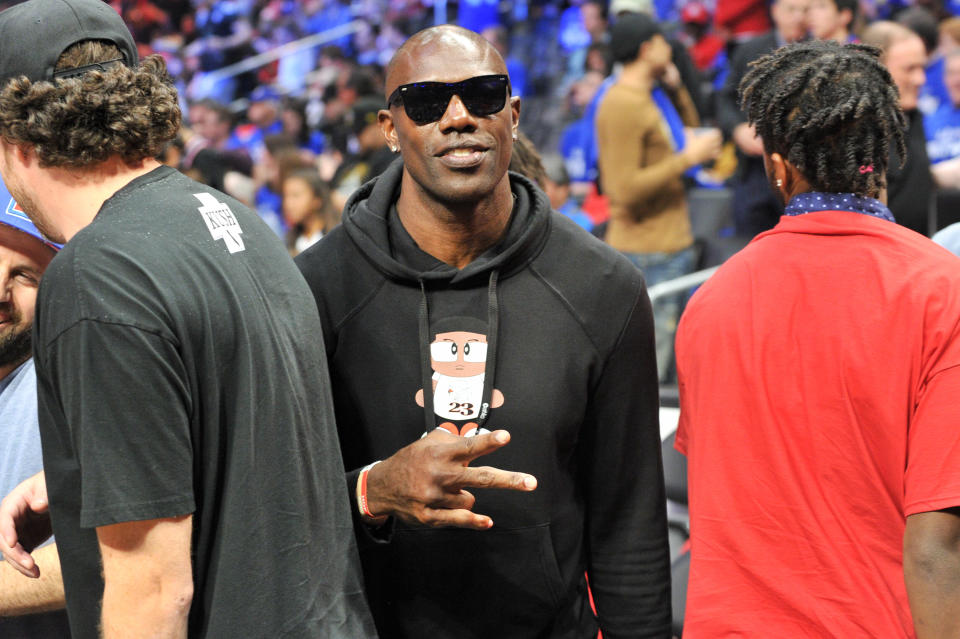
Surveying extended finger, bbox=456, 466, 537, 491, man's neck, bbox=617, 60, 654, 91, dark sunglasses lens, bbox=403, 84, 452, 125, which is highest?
man's neck, bbox=617, 60, 654, 91

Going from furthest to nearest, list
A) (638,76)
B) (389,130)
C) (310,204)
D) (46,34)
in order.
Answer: (310,204) → (638,76) → (389,130) → (46,34)

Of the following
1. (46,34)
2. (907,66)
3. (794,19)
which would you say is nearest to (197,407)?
(46,34)

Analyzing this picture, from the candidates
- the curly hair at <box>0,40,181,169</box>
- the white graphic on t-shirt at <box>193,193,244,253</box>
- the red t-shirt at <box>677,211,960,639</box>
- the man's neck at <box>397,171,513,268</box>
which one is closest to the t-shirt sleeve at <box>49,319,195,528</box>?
the white graphic on t-shirt at <box>193,193,244,253</box>

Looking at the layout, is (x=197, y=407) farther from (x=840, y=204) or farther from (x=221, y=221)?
(x=840, y=204)

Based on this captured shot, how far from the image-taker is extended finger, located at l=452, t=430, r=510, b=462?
194cm

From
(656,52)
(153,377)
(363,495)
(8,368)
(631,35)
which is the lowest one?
(363,495)

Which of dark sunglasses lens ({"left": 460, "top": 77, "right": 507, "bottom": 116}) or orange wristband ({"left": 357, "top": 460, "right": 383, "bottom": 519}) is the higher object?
dark sunglasses lens ({"left": 460, "top": 77, "right": 507, "bottom": 116})

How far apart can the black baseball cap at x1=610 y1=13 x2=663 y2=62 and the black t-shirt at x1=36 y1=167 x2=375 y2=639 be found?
4277 millimetres

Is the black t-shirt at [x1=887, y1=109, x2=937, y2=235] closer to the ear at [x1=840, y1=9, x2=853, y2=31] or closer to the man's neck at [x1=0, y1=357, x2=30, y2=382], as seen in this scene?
the ear at [x1=840, y1=9, x2=853, y2=31]

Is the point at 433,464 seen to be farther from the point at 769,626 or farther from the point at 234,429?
the point at 769,626

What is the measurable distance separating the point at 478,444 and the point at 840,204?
0.98m

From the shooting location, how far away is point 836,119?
7.59 feet

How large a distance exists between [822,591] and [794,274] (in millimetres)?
659

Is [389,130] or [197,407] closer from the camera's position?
[197,407]
